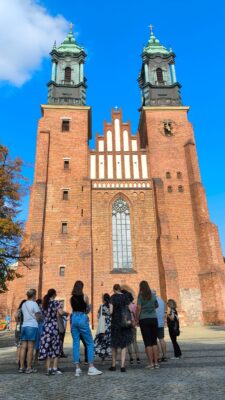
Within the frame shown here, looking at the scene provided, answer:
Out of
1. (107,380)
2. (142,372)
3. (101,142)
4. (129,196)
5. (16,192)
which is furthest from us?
(101,142)

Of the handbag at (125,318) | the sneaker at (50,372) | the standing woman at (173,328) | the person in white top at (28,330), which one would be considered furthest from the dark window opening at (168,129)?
the sneaker at (50,372)

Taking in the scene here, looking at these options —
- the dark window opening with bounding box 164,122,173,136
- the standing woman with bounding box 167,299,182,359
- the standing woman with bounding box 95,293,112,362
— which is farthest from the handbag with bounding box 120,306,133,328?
the dark window opening with bounding box 164,122,173,136

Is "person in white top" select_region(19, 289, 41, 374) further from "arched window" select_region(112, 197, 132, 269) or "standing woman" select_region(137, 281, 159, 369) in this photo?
"arched window" select_region(112, 197, 132, 269)

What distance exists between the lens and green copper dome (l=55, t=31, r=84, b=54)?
34266 millimetres

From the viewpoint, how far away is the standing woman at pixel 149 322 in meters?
6.18

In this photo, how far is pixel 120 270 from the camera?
23.5m

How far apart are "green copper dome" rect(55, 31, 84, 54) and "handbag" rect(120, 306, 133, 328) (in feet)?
109

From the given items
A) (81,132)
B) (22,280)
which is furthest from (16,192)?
(81,132)

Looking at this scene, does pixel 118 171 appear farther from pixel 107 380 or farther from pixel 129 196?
pixel 107 380

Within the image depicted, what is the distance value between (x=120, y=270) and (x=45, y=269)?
5359 millimetres

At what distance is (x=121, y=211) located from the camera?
25781 mm

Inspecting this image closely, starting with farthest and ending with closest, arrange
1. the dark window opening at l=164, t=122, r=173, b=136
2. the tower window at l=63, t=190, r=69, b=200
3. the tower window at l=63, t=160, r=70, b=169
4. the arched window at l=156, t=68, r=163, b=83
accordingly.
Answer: the arched window at l=156, t=68, r=163, b=83 → the dark window opening at l=164, t=122, r=173, b=136 → the tower window at l=63, t=160, r=70, b=169 → the tower window at l=63, t=190, r=69, b=200

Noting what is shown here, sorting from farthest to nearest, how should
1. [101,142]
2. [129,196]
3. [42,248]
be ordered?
[101,142], [129,196], [42,248]

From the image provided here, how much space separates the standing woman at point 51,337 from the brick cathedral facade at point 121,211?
1518 cm
